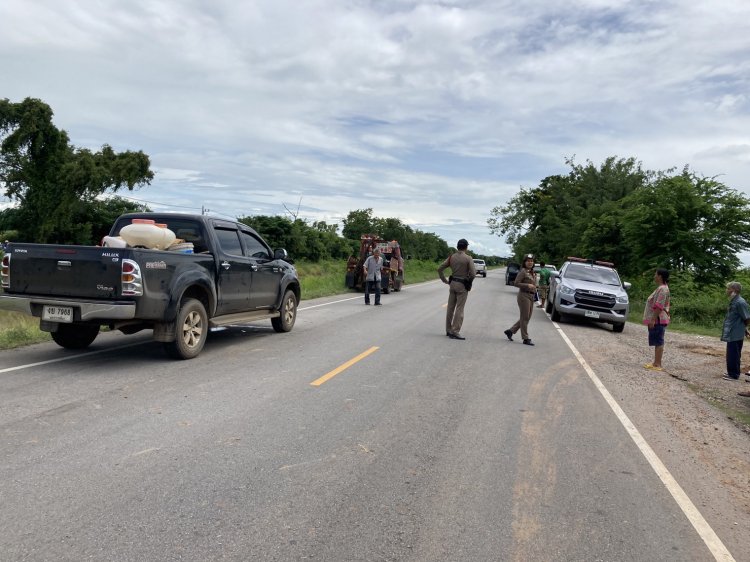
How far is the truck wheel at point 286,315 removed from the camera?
11699 millimetres

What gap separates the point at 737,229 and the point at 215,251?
20.7 metres

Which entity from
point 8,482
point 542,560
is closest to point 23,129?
point 8,482

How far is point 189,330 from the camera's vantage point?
8.48m

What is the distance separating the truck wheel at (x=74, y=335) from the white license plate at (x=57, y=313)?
970 mm

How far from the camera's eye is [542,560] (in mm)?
3396

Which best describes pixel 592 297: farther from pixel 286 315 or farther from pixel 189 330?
pixel 189 330

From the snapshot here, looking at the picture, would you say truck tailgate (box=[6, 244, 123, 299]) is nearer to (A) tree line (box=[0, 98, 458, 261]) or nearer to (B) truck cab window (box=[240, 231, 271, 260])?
(B) truck cab window (box=[240, 231, 271, 260])

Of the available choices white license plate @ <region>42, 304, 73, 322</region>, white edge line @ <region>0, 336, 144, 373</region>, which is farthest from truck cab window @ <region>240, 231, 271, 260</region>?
white license plate @ <region>42, 304, 73, 322</region>

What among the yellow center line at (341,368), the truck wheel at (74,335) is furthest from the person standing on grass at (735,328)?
the truck wheel at (74,335)

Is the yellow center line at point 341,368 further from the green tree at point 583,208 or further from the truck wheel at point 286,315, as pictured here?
the green tree at point 583,208

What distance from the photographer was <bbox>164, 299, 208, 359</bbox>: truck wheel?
8.14 m

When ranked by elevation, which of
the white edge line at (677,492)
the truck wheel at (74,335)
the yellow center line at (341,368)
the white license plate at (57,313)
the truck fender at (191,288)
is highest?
the truck fender at (191,288)

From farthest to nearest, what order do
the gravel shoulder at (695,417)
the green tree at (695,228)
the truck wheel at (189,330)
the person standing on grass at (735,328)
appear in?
the green tree at (695,228) → the person standing on grass at (735,328) → the truck wheel at (189,330) → the gravel shoulder at (695,417)

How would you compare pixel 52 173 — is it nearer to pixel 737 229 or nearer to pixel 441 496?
pixel 737 229
